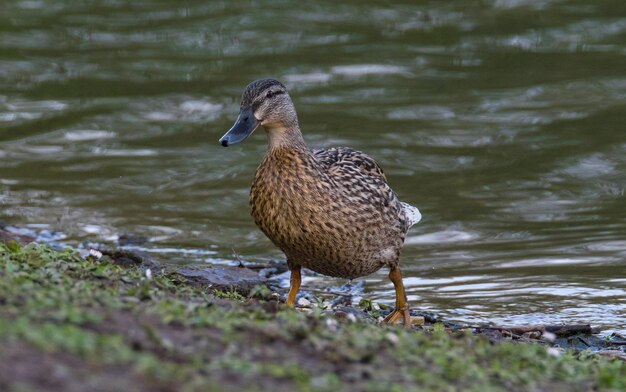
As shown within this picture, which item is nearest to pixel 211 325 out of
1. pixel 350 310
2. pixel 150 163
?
pixel 350 310

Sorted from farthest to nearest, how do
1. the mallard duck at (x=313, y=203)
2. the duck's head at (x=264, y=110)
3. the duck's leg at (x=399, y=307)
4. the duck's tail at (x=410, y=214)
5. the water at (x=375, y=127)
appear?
1. the water at (x=375, y=127)
2. the duck's tail at (x=410, y=214)
3. the duck's leg at (x=399, y=307)
4. the duck's head at (x=264, y=110)
5. the mallard duck at (x=313, y=203)

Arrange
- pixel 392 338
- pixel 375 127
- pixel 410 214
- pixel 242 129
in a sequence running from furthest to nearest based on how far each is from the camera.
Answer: pixel 375 127 → pixel 410 214 → pixel 242 129 → pixel 392 338

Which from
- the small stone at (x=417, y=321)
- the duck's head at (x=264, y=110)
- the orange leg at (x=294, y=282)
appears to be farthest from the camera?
the small stone at (x=417, y=321)

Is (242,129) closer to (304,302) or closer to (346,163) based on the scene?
(346,163)

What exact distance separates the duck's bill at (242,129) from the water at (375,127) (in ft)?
7.69

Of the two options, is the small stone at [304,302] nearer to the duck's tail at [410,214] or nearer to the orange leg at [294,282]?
the orange leg at [294,282]

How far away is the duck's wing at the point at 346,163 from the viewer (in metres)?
7.82

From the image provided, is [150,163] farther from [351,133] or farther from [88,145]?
[351,133]

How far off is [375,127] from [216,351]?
32.3 feet

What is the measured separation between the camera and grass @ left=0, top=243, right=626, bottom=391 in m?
3.91

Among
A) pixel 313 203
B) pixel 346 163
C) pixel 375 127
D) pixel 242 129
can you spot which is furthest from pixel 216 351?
pixel 375 127

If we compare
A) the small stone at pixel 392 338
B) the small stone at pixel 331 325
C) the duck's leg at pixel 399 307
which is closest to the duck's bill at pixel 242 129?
the duck's leg at pixel 399 307

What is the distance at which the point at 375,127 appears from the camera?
14.1 metres

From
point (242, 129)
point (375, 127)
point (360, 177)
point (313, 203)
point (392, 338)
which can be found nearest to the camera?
point (392, 338)
